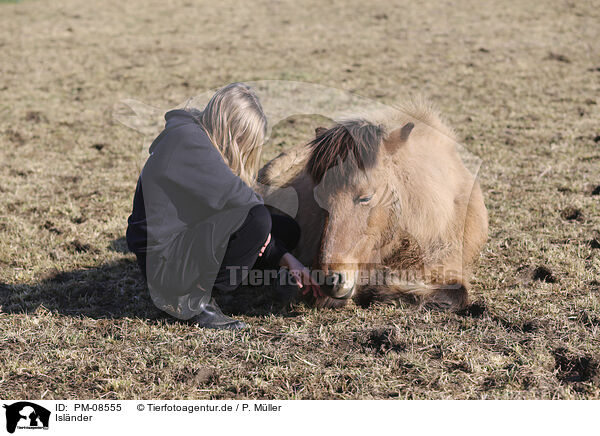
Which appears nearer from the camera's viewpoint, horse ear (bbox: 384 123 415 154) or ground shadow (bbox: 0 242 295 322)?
horse ear (bbox: 384 123 415 154)

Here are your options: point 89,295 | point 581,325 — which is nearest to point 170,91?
point 89,295

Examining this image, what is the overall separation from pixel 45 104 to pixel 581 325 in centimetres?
832

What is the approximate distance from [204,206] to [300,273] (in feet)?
2.31

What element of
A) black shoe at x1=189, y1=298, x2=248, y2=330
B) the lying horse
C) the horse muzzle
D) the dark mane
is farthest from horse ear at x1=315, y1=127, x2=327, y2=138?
black shoe at x1=189, y1=298, x2=248, y2=330

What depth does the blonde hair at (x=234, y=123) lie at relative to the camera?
329cm

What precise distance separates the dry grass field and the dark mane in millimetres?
1037

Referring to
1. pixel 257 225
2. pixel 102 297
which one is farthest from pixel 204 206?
pixel 102 297

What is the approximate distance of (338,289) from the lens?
306 centimetres

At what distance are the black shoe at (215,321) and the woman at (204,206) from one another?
0.01 m

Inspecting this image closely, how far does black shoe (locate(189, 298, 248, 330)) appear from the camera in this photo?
3.50m

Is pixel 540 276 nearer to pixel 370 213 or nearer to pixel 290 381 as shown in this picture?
pixel 370 213
